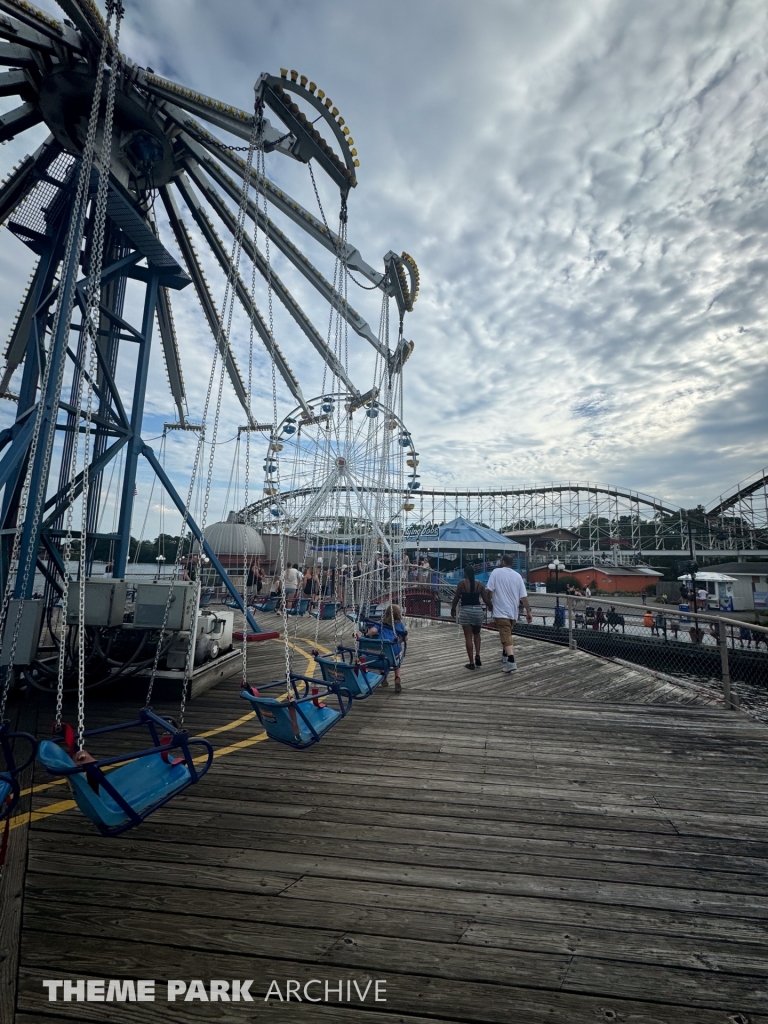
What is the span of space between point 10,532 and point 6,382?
7.36 meters

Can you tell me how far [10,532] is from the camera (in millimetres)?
6551

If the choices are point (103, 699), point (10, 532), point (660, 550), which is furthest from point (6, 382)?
point (660, 550)

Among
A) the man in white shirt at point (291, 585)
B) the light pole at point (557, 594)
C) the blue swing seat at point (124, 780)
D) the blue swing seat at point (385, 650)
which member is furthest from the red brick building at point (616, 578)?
the blue swing seat at point (124, 780)

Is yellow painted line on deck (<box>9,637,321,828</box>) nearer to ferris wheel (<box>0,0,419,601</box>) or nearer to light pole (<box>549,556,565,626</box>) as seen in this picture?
ferris wheel (<box>0,0,419,601</box>)

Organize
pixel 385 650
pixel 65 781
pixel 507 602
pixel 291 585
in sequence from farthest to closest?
pixel 291 585 → pixel 507 602 → pixel 385 650 → pixel 65 781

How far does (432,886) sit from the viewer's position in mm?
2584

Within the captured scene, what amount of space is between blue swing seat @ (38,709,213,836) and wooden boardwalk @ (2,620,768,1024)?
300 mm

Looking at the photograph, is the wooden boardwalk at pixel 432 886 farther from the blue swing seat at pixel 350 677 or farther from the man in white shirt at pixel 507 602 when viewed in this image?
the man in white shirt at pixel 507 602

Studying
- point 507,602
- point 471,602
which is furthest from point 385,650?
point 507,602

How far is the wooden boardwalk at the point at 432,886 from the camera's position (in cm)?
191

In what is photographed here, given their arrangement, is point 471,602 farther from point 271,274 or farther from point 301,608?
point 301,608

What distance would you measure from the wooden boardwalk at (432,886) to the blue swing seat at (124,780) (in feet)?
0.98

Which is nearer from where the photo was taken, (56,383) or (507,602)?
(56,383)

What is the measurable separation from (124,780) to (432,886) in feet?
6.76
